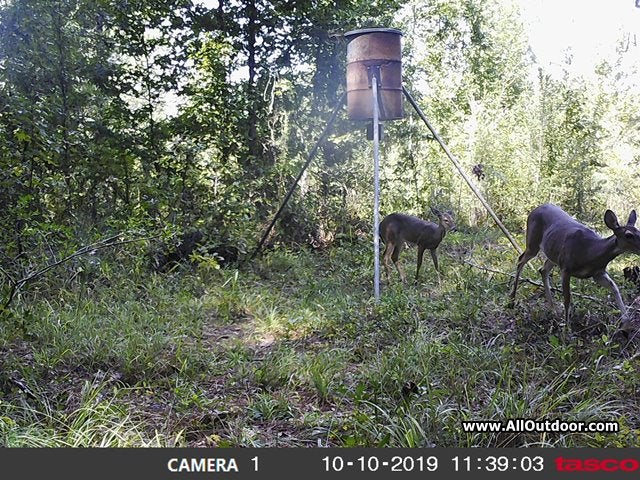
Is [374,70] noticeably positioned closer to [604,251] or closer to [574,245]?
[574,245]

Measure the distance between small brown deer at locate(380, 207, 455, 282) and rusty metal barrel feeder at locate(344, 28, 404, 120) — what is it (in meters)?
1.29

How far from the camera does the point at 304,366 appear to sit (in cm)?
358

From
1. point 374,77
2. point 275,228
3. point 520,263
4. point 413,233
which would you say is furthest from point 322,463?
point 275,228

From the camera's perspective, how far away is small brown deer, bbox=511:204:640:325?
3891 mm

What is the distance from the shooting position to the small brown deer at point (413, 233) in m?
6.52

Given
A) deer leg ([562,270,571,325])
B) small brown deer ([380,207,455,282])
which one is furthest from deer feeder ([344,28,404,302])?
deer leg ([562,270,571,325])

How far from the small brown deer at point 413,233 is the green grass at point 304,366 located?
741mm

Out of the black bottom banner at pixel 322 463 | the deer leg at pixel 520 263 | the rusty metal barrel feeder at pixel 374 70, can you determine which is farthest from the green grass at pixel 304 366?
the rusty metal barrel feeder at pixel 374 70

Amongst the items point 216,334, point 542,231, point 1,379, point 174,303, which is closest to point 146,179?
point 174,303

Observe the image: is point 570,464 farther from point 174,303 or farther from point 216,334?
point 174,303

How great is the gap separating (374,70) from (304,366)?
3.61 meters

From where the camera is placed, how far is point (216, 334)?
15.2ft

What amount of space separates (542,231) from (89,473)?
4.25 m

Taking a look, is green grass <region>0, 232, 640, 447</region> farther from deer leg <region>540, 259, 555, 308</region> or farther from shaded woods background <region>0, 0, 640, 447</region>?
deer leg <region>540, 259, 555, 308</region>
